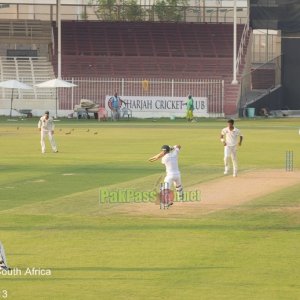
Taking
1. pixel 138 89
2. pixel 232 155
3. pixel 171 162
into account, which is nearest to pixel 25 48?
pixel 138 89

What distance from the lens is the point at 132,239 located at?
1967cm

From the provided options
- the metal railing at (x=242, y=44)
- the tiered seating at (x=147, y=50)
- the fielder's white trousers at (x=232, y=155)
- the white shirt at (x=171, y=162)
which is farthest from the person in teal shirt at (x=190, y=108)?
the white shirt at (x=171, y=162)

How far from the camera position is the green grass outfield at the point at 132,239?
1524 cm

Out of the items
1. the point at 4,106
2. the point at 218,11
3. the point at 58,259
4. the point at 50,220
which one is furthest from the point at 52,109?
the point at 58,259

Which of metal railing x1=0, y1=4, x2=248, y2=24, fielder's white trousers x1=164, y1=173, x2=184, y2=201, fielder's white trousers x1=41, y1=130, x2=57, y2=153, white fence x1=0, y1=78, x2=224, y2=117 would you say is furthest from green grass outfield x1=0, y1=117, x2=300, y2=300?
metal railing x1=0, y1=4, x2=248, y2=24

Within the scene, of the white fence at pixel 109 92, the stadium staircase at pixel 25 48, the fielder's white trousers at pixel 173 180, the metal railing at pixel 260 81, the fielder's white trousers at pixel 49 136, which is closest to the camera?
the fielder's white trousers at pixel 173 180

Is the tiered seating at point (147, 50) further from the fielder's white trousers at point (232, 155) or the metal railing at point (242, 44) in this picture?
the fielder's white trousers at point (232, 155)

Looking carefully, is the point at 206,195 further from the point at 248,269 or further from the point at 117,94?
the point at 117,94

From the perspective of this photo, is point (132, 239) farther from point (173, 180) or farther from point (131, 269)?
point (173, 180)

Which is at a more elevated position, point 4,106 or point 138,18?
point 138,18

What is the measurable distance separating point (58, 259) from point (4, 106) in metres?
56.3

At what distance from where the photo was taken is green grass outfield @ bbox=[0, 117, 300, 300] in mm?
15242

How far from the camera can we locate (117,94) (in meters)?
70.6

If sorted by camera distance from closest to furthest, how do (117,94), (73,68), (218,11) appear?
(117,94), (73,68), (218,11)
